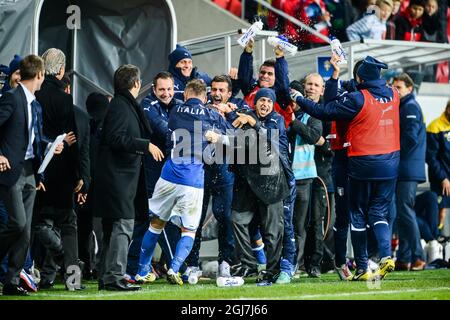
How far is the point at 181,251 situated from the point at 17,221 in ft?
6.21

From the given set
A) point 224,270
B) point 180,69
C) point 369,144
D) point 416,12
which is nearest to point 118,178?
point 224,270

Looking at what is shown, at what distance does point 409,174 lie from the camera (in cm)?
1372

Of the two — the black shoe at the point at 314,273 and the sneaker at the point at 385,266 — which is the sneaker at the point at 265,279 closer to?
the sneaker at the point at 385,266

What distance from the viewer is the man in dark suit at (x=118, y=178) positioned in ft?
33.4

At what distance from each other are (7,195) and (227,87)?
10.5ft

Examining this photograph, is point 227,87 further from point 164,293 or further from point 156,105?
point 164,293

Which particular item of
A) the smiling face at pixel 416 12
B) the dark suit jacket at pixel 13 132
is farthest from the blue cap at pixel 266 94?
the smiling face at pixel 416 12

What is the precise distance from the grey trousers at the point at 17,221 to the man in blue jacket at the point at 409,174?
5339 millimetres

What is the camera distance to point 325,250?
13258 mm

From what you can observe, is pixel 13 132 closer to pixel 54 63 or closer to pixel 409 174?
pixel 54 63
